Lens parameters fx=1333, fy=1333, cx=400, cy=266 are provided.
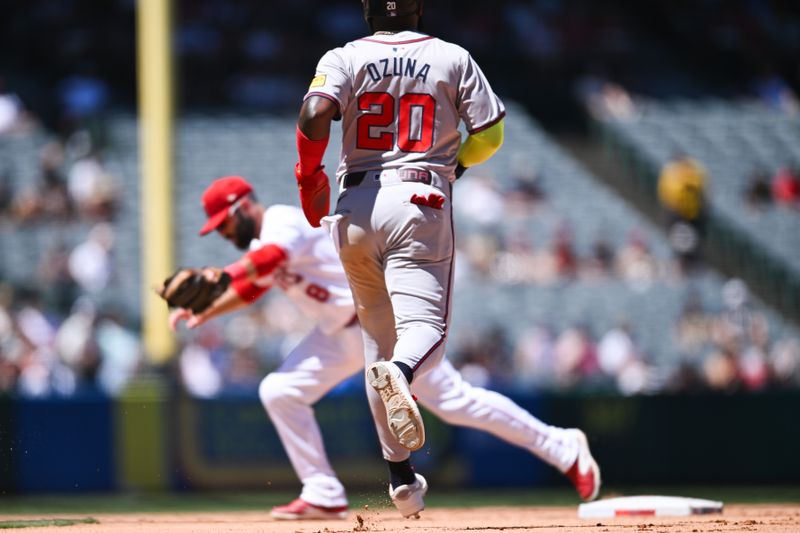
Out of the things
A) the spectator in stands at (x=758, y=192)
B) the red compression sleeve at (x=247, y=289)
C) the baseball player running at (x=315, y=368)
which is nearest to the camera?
the red compression sleeve at (x=247, y=289)

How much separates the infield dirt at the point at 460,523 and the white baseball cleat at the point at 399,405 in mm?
840

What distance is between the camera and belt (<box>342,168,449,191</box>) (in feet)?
17.6

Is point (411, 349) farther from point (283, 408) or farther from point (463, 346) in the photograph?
point (463, 346)

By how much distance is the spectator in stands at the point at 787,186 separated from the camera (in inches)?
644

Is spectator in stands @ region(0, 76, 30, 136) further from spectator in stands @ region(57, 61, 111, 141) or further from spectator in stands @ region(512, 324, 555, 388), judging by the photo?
spectator in stands @ region(512, 324, 555, 388)

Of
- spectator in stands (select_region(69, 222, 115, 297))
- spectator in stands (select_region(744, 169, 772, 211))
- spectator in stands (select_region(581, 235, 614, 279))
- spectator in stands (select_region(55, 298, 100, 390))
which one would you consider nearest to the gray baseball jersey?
spectator in stands (select_region(55, 298, 100, 390))

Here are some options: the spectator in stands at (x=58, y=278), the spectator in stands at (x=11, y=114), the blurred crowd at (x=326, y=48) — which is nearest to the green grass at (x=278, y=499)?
the spectator in stands at (x=58, y=278)

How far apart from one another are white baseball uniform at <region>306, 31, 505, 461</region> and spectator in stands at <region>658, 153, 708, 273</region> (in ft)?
33.7

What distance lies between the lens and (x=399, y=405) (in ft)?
16.6

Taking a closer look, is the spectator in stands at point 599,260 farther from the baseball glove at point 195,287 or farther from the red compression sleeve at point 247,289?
the baseball glove at point 195,287

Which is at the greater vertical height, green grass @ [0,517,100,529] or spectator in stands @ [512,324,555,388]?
green grass @ [0,517,100,529]

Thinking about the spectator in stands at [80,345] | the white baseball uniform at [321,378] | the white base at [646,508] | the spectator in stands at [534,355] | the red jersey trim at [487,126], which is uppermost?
the red jersey trim at [487,126]

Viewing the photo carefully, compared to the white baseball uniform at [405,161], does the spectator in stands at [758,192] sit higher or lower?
lower

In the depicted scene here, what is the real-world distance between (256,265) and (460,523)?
1660mm
